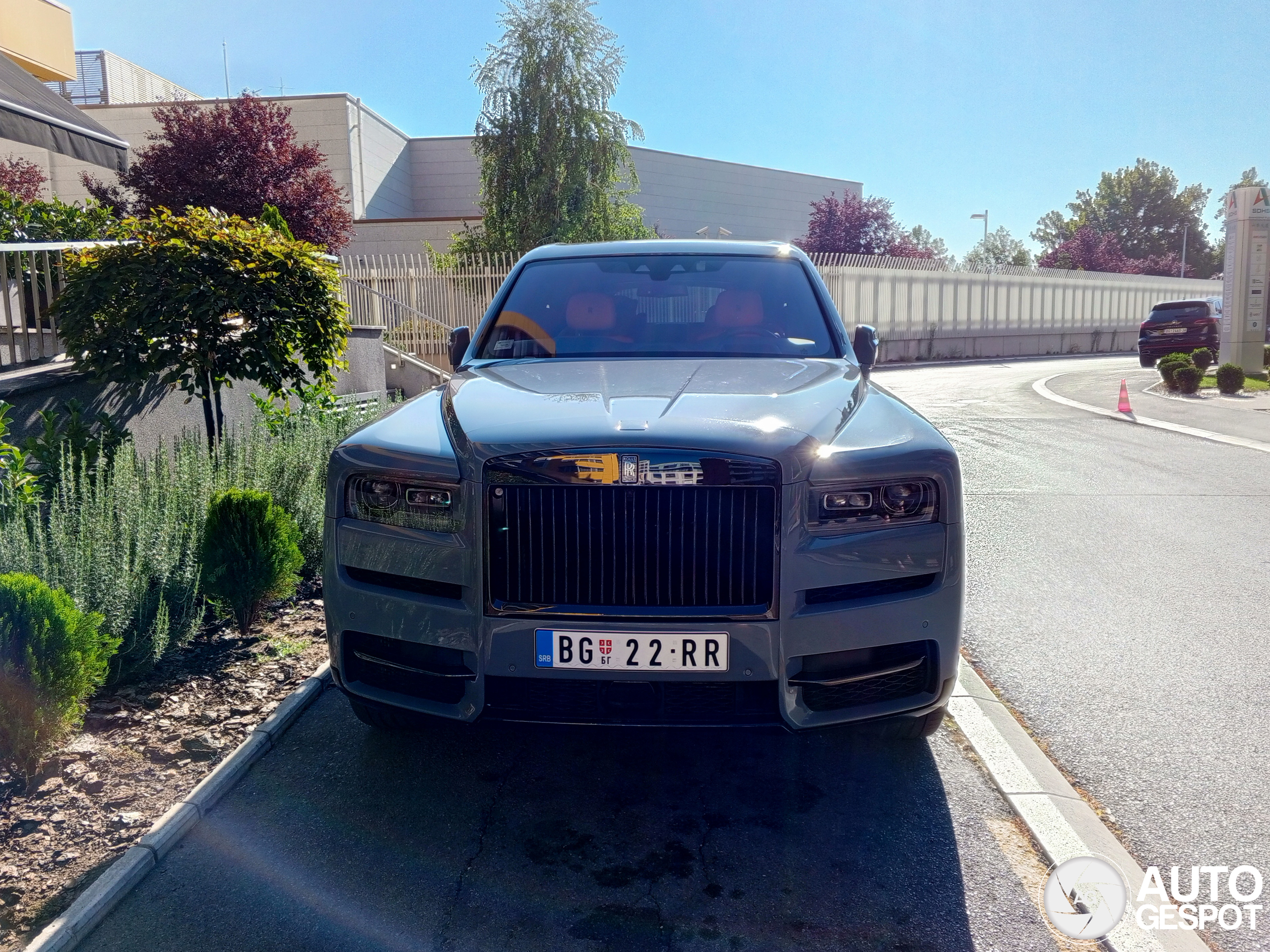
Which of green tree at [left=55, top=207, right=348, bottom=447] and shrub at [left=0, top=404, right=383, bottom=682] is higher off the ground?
green tree at [left=55, top=207, right=348, bottom=447]

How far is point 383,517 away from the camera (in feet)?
10.5

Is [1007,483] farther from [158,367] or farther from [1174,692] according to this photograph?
[158,367]

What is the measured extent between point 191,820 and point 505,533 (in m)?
1.38

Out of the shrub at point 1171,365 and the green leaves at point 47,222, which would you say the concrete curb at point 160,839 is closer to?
the green leaves at point 47,222

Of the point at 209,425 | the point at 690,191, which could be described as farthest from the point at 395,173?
the point at 209,425

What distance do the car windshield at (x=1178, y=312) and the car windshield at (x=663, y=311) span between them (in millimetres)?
26824

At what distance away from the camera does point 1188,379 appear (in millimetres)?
18938

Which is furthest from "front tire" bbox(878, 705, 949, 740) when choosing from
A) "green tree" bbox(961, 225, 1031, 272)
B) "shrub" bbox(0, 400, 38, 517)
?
"green tree" bbox(961, 225, 1031, 272)

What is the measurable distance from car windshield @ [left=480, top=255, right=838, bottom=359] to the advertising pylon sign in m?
22.5

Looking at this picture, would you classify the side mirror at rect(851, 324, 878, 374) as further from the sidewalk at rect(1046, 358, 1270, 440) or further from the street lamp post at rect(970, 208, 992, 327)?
the street lamp post at rect(970, 208, 992, 327)

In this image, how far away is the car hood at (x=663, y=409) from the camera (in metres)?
2.98

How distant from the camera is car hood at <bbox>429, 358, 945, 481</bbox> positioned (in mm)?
2980

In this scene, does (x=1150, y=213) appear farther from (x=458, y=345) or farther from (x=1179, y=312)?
(x=458, y=345)

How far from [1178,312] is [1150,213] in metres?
78.9
